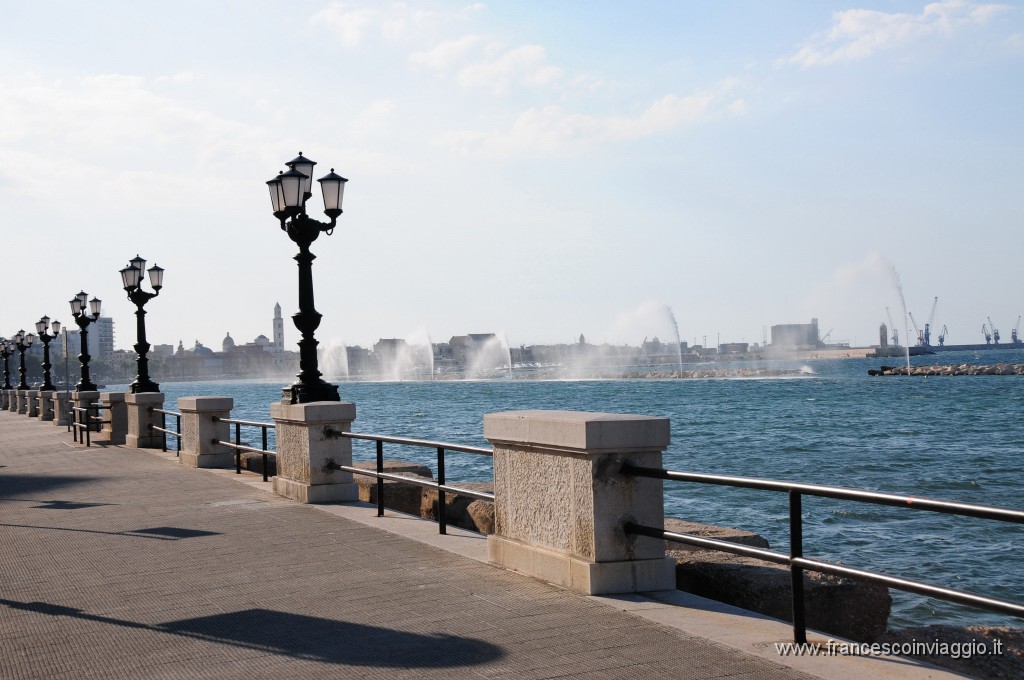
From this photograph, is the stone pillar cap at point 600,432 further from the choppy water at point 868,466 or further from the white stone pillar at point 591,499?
the choppy water at point 868,466

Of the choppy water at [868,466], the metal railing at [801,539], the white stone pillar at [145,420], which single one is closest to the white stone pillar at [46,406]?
the choppy water at [868,466]

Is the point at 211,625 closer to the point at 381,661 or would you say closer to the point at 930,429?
the point at 381,661

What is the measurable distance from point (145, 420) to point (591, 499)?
19925 mm

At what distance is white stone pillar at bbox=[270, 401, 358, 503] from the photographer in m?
13.2

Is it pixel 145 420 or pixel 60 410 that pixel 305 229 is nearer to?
pixel 145 420

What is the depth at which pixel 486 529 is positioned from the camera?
12984 millimetres

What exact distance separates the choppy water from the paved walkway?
6.07m

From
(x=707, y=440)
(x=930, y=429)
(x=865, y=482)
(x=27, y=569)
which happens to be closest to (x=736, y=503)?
(x=865, y=482)

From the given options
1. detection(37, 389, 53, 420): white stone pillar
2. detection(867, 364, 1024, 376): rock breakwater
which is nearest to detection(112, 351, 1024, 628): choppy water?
detection(37, 389, 53, 420): white stone pillar

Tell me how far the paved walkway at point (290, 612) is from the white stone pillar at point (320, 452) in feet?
2.61

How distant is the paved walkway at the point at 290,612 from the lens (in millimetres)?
5965

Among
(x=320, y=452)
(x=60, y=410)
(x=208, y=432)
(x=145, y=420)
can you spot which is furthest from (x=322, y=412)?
(x=60, y=410)

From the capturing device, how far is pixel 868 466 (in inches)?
1314

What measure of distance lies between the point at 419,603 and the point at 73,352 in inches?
7356
